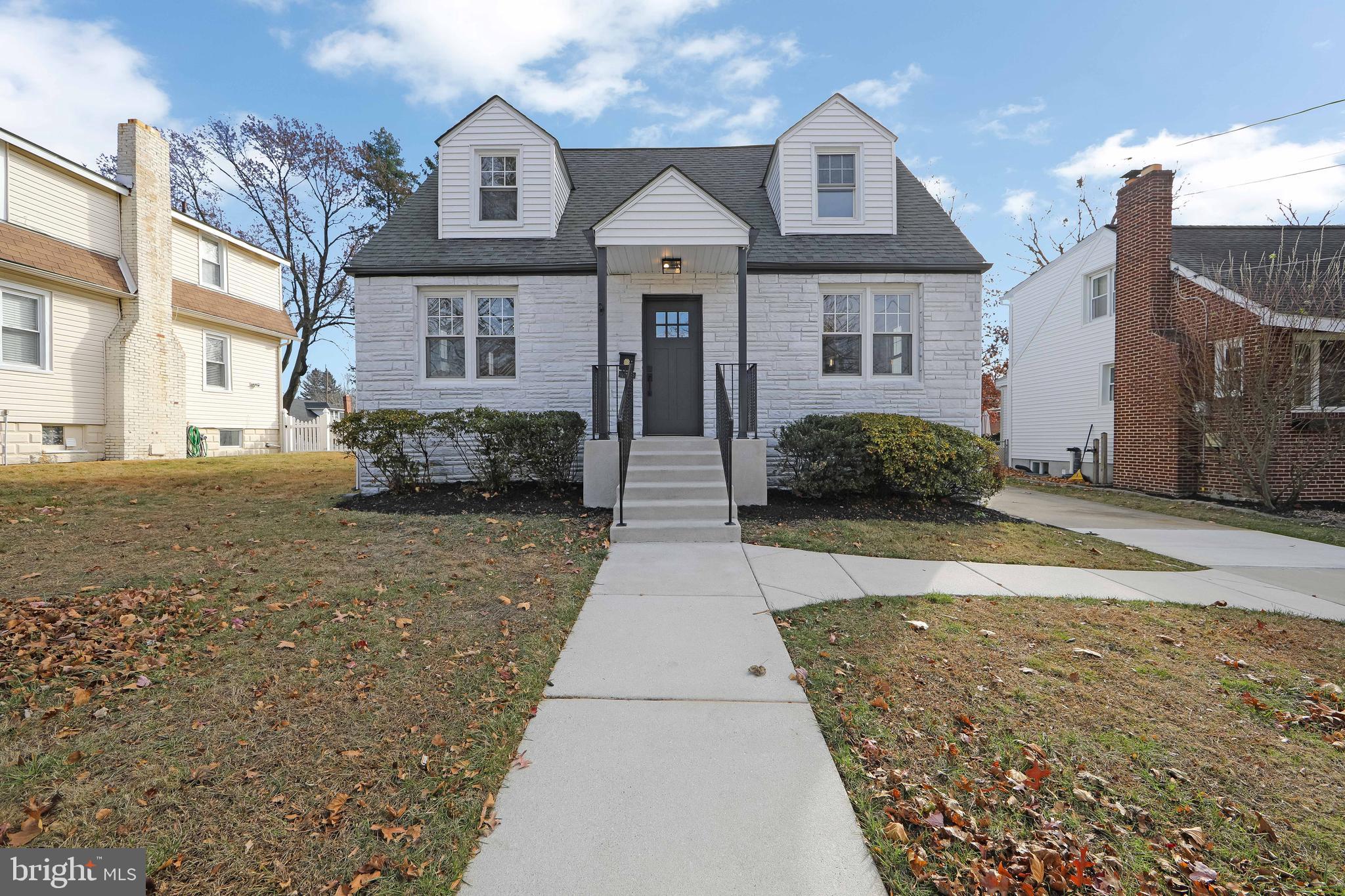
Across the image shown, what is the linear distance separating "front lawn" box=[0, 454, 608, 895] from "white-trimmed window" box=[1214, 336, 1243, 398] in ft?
37.7

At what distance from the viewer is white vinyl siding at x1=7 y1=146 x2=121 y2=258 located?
466 inches

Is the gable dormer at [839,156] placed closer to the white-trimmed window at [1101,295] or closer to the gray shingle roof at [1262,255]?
the gray shingle roof at [1262,255]

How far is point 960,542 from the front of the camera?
6.62 m

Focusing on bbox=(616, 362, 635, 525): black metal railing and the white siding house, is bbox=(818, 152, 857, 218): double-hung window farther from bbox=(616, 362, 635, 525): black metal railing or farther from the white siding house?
the white siding house

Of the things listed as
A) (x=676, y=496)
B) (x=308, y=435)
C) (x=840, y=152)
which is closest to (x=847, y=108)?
(x=840, y=152)

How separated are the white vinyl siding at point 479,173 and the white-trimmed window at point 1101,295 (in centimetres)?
1360

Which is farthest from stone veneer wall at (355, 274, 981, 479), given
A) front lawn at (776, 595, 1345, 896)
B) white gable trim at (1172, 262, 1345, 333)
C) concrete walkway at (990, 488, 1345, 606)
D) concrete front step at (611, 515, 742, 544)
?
front lawn at (776, 595, 1345, 896)

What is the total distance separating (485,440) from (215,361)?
1311cm

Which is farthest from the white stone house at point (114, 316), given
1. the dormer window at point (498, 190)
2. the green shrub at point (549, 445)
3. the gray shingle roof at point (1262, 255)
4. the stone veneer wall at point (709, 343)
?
the gray shingle roof at point (1262, 255)

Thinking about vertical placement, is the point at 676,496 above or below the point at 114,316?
below

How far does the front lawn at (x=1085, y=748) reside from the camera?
202 centimetres

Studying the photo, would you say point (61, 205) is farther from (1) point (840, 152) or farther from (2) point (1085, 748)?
(2) point (1085, 748)

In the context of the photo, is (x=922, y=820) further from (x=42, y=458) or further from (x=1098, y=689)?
(x=42, y=458)

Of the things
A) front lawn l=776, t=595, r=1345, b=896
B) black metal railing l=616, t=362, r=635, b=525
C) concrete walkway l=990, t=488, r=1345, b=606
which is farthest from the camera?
black metal railing l=616, t=362, r=635, b=525
